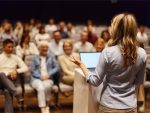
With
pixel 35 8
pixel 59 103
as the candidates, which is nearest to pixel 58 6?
pixel 35 8

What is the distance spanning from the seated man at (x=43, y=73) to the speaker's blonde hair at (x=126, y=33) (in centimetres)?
272

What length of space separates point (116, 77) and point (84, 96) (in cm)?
61

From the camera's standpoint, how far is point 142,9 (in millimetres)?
16297

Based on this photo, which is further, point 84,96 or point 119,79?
point 84,96

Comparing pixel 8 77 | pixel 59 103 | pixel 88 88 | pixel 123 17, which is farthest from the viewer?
pixel 59 103

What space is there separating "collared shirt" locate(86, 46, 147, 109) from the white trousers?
2510 millimetres

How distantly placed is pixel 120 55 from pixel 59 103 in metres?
3.30

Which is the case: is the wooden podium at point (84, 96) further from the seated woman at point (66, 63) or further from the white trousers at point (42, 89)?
→ the seated woman at point (66, 63)

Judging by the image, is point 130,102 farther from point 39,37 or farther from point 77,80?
point 39,37

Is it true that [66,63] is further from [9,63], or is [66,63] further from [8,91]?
Answer: [8,91]

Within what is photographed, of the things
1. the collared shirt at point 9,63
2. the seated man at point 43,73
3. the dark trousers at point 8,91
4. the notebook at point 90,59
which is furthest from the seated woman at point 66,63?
the notebook at point 90,59

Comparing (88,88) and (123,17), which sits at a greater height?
(123,17)

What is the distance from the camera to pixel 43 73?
5.11m

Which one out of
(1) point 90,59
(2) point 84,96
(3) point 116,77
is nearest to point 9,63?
(1) point 90,59
